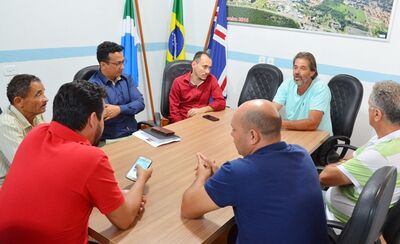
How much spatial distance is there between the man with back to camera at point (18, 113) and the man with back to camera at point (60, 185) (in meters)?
0.71

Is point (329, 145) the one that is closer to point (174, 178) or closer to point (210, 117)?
point (210, 117)

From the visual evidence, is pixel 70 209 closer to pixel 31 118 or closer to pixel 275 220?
pixel 275 220

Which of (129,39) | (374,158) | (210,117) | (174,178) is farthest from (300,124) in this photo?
(129,39)

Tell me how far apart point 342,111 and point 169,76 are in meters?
1.61

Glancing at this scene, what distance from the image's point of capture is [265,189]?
125 cm

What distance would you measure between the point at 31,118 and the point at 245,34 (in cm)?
268

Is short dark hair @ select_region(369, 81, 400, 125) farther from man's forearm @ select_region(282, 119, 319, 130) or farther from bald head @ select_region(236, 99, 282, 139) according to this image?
man's forearm @ select_region(282, 119, 319, 130)

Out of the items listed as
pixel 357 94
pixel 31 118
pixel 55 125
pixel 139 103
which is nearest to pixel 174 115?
pixel 139 103

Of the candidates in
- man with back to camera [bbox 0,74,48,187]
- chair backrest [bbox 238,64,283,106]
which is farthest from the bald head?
chair backrest [bbox 238,64,283,106]

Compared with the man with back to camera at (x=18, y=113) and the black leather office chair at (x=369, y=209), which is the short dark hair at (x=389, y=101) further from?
the man with back to camera at (x=18, y=113)

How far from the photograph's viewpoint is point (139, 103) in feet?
9.37

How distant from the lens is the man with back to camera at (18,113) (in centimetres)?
191

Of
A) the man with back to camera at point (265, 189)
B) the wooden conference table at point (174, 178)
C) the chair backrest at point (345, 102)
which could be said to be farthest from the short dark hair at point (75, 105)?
the chair backrest at point (345, 102)

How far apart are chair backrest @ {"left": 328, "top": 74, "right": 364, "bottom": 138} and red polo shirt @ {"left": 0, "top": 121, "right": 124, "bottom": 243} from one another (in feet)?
7.62
